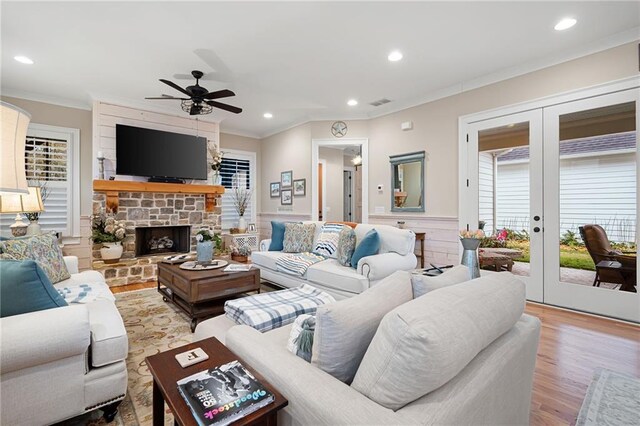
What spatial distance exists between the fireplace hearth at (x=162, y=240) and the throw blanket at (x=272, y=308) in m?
3.86

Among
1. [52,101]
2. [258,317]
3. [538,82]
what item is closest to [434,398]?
[258,317]

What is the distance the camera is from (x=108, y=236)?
14.5 feet

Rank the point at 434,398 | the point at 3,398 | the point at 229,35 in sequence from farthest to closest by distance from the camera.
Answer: the point at 229,35
the point at 3,398
the point at 434,398

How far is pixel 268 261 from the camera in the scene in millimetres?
3898

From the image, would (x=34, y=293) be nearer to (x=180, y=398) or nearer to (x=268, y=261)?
(x=180, y=398)

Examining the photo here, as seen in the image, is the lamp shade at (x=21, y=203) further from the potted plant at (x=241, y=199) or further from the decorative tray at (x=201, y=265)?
the potted plant at (x=241, y=199)

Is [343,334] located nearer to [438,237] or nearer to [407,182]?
[438,237]

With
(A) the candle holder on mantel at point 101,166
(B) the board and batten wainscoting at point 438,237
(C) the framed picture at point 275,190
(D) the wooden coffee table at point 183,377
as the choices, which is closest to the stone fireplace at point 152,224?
(A) the candle holder on mantel at point 101,166

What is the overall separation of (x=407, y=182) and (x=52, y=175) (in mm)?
5540

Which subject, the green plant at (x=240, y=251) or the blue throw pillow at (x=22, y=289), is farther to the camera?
the green plant at (x=240, y=251)

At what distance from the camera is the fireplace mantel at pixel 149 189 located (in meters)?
4.47

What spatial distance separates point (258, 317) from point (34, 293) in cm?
106

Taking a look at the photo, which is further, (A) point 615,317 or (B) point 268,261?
(B) point 268,261

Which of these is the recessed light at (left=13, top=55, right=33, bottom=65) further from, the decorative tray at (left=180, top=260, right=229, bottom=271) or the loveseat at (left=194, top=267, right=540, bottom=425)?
the loveseat at (left=194, top=267, right=540, bottom=425)
